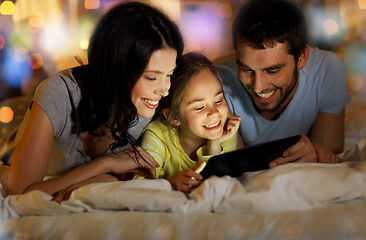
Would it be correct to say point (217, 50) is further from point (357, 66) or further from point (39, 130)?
point (357, 66)

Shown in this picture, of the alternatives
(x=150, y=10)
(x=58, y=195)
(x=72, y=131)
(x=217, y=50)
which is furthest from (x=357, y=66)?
(x=58, y=195)

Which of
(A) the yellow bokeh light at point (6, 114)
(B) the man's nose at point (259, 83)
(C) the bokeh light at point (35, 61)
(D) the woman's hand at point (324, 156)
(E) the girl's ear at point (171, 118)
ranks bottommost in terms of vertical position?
(D) the woman's hand at point (324, 156)

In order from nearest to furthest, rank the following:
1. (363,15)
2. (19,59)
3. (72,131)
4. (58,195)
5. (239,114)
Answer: (58,195) < (72,131) < (239,114) < (19,59) < (363,15)

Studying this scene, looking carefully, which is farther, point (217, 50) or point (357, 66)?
point (357, 66)

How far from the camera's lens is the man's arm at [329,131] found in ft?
3.74

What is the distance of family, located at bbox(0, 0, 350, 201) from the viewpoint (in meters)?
0.86

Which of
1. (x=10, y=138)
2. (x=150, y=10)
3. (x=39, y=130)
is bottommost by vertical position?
(x=10, y=138)

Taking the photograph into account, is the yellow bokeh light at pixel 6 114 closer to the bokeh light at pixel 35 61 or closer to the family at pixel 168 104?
the bokeh light at pixel 35 61

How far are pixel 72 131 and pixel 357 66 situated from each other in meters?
1.09

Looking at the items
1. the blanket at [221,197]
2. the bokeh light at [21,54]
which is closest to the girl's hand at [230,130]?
the blanket at [221,197]

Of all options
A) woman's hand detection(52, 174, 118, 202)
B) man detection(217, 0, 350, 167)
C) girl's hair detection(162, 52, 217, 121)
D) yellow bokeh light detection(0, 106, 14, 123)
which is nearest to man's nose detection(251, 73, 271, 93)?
man detection(217, 0, 350, 167)

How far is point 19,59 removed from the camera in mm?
1273

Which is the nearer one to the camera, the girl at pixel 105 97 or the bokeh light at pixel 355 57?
the girl at pixel 105 97

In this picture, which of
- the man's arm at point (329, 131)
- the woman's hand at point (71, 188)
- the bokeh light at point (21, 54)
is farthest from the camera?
the bokeh light at point (21, 54)
